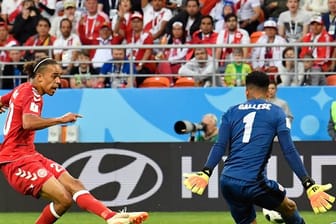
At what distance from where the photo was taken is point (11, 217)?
598 inches

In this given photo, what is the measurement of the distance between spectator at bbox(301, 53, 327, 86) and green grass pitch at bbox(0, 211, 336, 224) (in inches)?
128

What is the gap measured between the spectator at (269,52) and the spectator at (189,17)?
138 centimetres

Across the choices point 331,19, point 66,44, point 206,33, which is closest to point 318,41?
point 331,19

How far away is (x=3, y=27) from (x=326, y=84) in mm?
6041

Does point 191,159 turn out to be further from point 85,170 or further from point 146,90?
point 146,90

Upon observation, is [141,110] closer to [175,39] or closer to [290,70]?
[175,39]

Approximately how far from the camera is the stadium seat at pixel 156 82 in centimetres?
1869

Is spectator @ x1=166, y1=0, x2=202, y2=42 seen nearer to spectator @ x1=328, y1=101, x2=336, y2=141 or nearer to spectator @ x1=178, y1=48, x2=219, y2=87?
spectator @ x1=178, y1=48, x2=219, y2=87

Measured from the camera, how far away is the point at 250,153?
395 inches

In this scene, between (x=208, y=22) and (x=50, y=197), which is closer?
(x=50, y=197)

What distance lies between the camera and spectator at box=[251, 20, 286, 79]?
18.2 m

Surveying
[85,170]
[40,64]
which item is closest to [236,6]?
[85,170]

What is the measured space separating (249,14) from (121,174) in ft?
15.9

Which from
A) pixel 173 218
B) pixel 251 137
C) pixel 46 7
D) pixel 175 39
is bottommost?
pixel 173 218
